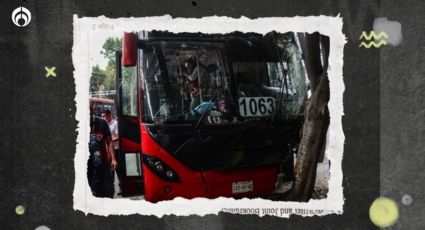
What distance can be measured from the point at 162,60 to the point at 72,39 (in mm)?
487

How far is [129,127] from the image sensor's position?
2104 millimetres

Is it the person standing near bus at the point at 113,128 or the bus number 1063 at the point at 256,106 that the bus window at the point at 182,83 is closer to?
the bus number 1063 at the point at 256,106

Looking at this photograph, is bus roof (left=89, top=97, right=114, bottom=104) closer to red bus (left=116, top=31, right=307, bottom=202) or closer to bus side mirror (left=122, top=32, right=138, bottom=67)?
red bus (left=116, top=31, right=307, bottom=202)

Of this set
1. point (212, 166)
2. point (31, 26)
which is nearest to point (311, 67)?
point (212, 166)

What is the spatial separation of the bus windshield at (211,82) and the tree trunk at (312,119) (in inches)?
5.5

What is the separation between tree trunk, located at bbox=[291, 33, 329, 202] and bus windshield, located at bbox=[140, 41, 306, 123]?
14cm

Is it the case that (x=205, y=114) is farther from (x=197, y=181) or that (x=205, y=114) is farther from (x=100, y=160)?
(x=100, y=160)

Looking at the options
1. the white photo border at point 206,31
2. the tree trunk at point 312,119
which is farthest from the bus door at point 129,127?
the tree trunk at point 312,119

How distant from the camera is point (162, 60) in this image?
2.09m

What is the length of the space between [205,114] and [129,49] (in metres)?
0.50

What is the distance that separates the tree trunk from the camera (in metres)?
2.14

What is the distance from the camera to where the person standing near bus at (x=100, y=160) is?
2133 mm

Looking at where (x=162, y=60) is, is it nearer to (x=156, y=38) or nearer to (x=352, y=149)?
(x=156, y=38)

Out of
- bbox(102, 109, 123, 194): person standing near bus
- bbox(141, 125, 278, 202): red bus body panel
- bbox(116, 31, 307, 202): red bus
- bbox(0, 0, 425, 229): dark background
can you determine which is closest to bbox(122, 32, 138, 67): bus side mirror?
bbox(116, 31, 307, 202): red bus
